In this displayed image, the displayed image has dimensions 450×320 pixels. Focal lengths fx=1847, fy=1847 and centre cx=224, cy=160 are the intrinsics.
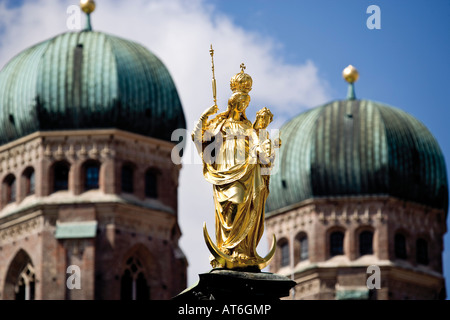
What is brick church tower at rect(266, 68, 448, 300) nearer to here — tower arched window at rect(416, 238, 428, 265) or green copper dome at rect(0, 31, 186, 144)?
tower arched window at rect(416, 238, 428, 265)

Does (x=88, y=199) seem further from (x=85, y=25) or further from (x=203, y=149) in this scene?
(x=203, y=149)

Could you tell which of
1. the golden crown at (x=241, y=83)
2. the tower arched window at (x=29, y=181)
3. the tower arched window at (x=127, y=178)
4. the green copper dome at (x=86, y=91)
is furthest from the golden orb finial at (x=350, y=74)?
the golden crown at (x=241, y=83)

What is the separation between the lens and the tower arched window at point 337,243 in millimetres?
85438

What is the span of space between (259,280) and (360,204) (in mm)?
60328

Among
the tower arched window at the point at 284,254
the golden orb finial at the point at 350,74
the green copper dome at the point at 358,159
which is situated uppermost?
the golden orb finial at the point at 350,74

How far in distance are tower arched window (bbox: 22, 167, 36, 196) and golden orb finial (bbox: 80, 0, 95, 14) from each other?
8469mm

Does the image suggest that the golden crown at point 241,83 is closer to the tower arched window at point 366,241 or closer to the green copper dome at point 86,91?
the green copper dome at point 86,91

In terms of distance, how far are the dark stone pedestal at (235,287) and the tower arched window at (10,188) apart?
54.6m

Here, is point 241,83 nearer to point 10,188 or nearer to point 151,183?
point 151,183

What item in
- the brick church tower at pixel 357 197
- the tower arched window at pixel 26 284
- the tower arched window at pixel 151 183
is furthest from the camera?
the brick church tower at pixel 357 197

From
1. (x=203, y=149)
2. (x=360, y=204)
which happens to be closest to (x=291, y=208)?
(x=360, y=204)

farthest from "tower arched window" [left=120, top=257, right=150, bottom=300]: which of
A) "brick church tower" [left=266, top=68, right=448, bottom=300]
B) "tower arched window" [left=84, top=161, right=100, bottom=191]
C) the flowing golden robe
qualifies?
the flowing golden robe

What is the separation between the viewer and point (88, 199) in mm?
76812
